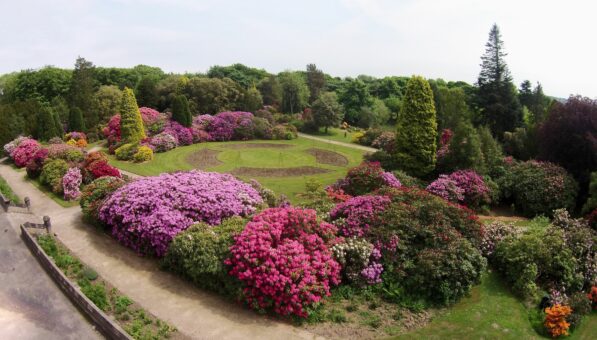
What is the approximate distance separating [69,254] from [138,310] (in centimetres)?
522

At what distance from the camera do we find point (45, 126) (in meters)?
34.8

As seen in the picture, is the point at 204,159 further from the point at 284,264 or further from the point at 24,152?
the point at 284,264

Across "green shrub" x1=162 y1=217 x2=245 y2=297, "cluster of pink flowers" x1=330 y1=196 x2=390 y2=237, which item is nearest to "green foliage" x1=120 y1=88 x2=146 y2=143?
"green shrub" x1=162 y1=217 x2=245 y2=297

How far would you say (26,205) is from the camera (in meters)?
19.5

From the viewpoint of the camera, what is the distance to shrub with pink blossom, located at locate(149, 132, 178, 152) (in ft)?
110

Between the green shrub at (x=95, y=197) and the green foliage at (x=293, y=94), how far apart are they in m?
41.1

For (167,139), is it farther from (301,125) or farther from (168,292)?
(168,292)

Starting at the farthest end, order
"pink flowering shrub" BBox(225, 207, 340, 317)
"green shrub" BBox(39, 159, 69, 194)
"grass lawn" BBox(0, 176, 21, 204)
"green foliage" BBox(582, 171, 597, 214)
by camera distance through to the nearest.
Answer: "green shrub" BBox(39, 159, 69, 194) → "grass lawn" BBox(0, 176, 21, 204) → "green foliage" BBox(582, 171, 597, 214) → "pink flowering shrub" BBox(225, 207, 340, 317)

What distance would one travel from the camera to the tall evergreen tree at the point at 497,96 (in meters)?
32.2

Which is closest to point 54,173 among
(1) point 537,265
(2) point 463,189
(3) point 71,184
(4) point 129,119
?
(3) point 71,184

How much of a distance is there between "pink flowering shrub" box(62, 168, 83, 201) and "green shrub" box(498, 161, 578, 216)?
73.9ft

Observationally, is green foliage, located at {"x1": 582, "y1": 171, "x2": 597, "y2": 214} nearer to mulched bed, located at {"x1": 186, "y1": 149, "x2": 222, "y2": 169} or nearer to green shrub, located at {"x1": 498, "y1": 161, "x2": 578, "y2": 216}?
green shrub, located at {"x1": 498, "y1": 161, "x2": 578, "y2": 216}

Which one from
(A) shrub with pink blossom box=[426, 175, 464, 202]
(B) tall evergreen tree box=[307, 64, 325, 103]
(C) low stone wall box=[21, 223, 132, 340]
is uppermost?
(B) tall evergreen tree box=[307, 64, 325, 103]

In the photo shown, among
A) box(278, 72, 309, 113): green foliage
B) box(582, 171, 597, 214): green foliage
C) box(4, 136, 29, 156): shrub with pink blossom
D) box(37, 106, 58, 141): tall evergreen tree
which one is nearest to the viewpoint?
box(582, 171, 597, 214): green foliage
